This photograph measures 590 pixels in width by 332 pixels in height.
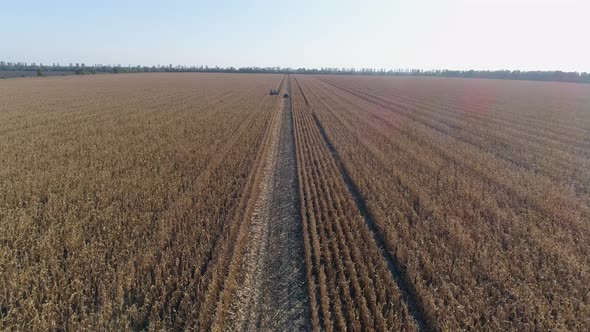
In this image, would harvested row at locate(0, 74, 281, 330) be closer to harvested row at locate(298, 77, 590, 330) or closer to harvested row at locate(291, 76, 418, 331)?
harvested row at locate(291, 76, 418, 331)

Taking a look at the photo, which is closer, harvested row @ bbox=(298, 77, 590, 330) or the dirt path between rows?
the dirt path between rows

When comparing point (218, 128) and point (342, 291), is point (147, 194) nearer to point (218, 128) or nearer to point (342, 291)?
point (342, 291)

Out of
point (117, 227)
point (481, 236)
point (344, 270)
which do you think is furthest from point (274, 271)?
point (481, 236)

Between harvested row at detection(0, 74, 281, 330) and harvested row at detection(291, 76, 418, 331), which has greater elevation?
harvested row at detection(0, 74, 281, 330)

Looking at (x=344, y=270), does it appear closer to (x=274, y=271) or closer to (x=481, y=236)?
(x=274, y=271)

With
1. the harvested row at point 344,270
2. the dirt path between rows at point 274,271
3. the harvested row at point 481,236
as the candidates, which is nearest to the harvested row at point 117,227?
the dirt path between rows at point 274,271

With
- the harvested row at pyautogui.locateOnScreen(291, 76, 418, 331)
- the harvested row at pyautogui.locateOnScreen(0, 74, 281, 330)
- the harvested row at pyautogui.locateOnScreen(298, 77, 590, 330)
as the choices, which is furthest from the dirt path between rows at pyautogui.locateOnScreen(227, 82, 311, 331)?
the harvested row at pyautogui.locateOnScreen(298, 77, 590, 330)
